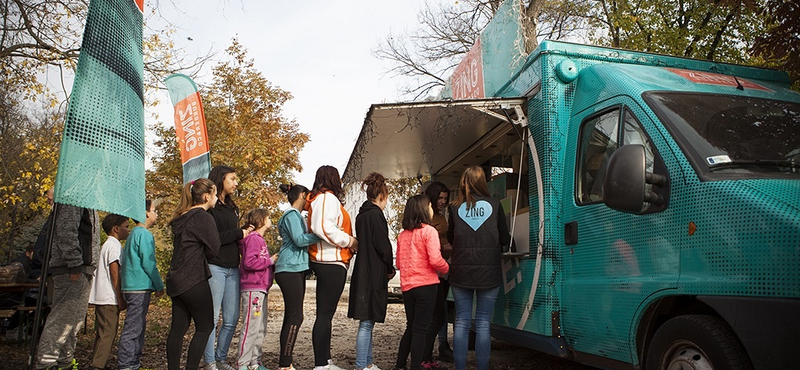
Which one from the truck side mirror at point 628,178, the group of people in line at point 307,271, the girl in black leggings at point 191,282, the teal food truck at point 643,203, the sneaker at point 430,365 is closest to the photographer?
the teal food truck at point 643,203

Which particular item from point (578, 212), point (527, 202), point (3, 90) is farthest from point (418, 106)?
point (3, 90)

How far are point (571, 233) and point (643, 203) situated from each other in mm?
1273

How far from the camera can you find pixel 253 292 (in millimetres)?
6098

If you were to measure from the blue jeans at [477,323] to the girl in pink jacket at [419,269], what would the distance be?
248 millimetres

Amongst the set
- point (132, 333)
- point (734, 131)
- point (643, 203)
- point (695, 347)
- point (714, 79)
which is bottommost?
point (132, 333)

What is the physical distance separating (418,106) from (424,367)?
2.72 metres

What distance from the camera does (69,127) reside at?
145 inches

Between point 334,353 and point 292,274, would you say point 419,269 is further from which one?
point 334,353

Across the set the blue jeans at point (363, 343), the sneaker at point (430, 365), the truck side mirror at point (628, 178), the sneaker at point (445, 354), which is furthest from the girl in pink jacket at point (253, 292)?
the truck side mirror at point (628, 178)

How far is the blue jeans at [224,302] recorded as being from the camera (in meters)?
5.71

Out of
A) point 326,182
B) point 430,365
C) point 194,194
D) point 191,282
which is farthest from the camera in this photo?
point 430,365

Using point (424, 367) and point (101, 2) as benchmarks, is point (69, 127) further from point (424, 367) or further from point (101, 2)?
point (424, 367)

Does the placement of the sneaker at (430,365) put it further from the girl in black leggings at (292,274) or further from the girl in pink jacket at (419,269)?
the girl in black leggings at (292,274)

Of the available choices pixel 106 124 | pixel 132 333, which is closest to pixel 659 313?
pixel 106 124
